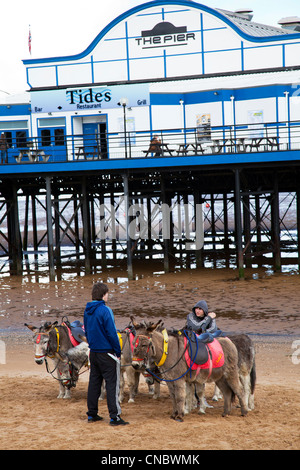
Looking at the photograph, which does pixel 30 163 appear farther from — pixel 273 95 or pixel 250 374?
pixel 250 374

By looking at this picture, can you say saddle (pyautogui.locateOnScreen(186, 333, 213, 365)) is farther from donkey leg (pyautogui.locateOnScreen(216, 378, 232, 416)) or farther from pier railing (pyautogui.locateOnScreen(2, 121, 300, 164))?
pier railing (pyautogui.locateOnScreen(2, 121, 300, 164))

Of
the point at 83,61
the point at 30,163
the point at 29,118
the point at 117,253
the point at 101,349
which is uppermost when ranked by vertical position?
the point at 83,61

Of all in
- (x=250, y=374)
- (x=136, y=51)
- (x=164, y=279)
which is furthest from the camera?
(x=136, y=51)

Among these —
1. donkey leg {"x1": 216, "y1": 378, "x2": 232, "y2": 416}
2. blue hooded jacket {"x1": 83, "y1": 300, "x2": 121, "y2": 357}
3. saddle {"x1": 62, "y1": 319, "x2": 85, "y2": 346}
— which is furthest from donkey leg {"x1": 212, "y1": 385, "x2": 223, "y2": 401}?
saddle {"x1": 62, "y1": 319, "x2": 85, "y2": 346}

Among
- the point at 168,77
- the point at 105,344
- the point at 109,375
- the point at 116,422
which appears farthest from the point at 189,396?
the point at 168,77

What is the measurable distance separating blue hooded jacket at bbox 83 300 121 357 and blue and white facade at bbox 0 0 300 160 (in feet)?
53.8

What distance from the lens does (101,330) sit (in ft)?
24.8

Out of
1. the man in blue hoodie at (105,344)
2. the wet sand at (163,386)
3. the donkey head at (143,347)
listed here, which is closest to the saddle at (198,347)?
the donkey head at (143,347)

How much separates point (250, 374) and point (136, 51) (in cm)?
1918

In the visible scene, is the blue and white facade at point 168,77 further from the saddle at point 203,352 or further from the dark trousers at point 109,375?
the dark trousers at point 109,375

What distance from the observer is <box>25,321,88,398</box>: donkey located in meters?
8.62

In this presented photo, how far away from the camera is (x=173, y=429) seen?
7375 mm

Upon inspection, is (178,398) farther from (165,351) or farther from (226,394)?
(226,394)
